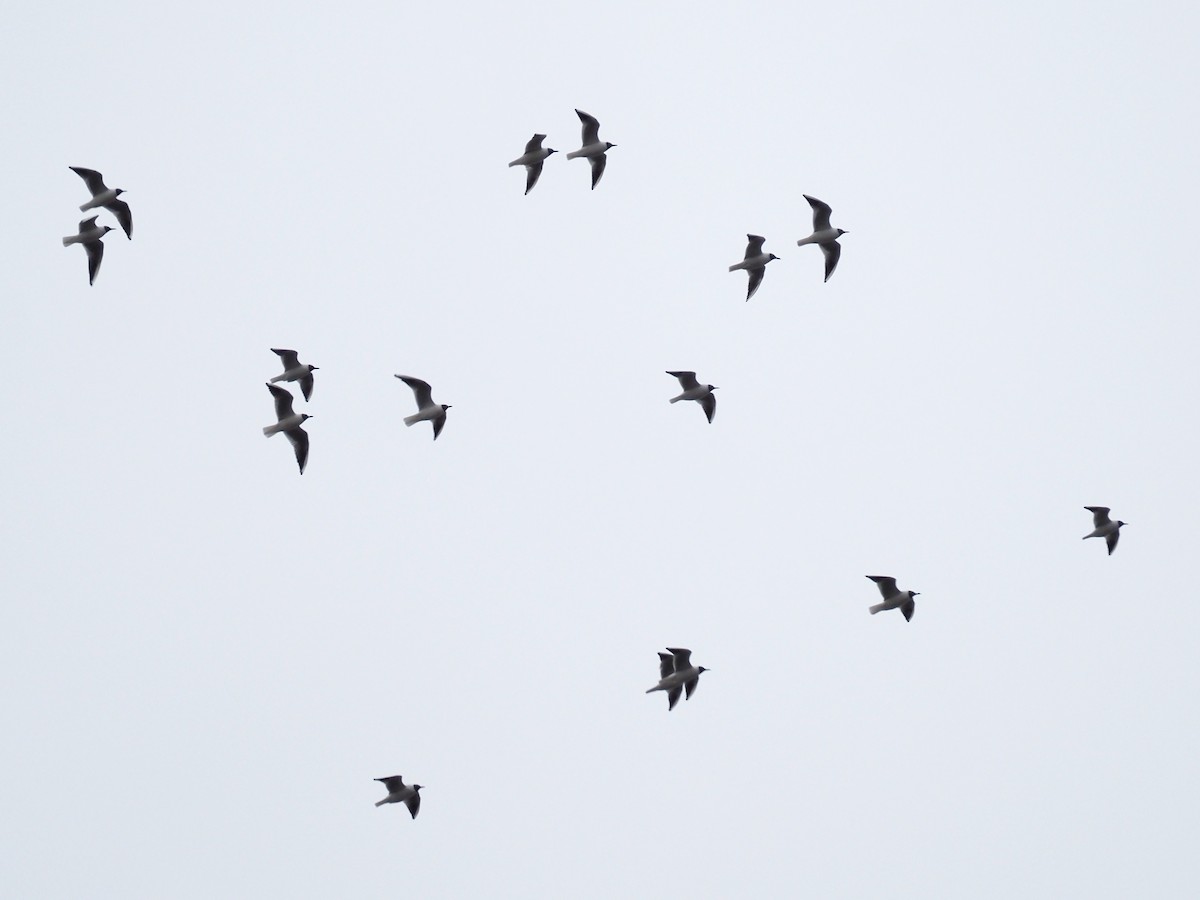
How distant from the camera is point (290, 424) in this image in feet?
146

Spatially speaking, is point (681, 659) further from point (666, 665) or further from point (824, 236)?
point (824, 236)

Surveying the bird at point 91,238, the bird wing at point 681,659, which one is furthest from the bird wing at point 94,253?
the bird wing at point 681,659

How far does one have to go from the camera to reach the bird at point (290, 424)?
44188mm

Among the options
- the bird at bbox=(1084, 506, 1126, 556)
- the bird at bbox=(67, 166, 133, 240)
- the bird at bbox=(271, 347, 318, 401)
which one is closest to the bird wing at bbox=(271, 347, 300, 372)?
the bird at bbox=(271, 347, 318, 401)

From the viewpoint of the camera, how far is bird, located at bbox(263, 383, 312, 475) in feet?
145

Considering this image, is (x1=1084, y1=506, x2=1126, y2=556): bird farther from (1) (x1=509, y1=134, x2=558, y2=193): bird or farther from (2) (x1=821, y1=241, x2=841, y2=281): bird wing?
(1) (x1=509, y1=134, x2=558, y2=193): bird

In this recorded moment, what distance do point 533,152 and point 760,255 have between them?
737 cm

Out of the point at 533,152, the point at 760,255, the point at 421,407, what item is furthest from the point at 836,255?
the point at 421,407

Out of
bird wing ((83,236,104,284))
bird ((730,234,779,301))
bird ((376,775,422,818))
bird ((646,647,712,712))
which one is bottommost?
bird ((376,775,422,818))

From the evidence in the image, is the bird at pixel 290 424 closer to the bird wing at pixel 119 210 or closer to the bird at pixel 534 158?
the bird wing at pixel 119 210

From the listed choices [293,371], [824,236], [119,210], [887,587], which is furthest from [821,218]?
[119,210]

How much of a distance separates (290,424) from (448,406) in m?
4.44

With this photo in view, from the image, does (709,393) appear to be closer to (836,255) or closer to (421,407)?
(836,255)

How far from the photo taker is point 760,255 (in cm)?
4841
